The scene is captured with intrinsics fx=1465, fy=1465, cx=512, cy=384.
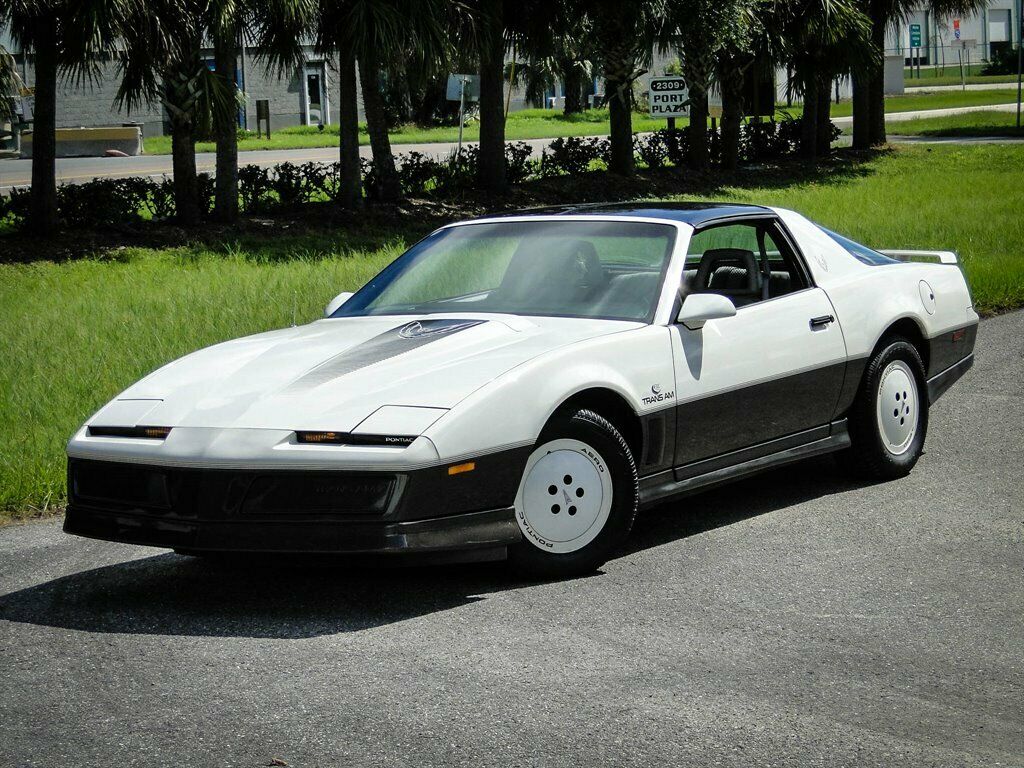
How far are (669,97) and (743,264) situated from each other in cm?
2128

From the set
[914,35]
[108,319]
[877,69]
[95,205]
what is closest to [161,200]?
[95,205]

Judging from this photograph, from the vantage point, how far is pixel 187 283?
15.3 m

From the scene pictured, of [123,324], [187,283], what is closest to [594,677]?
[123,324]

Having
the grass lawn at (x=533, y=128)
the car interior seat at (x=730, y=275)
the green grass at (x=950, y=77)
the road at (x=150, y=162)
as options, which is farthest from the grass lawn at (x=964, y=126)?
the car interior seat at (x=730, y=275)

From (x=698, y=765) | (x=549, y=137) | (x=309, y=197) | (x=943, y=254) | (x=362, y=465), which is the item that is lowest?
(x=698, y=765)

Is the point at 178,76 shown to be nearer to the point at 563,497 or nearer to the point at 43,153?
the point at 43,153

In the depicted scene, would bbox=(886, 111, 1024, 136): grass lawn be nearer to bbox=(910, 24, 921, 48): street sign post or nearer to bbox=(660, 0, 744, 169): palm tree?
bbox=(660, 0, 744, 169): palm tree

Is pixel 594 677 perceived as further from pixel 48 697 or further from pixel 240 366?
pixel 240 366

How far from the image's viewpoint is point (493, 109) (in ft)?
83.3

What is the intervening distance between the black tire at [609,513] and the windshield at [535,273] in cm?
71

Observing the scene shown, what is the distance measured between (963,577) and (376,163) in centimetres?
1980

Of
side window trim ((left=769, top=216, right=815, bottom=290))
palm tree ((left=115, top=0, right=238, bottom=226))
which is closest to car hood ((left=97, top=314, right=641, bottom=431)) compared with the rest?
side window trim ((left=769, top=216, right=815, bottom=290))

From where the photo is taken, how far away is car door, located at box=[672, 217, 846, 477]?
6160 mm

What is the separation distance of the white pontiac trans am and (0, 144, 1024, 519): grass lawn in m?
2.21
